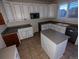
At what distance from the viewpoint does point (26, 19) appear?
10.9 feet

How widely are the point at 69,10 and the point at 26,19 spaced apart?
2791mm

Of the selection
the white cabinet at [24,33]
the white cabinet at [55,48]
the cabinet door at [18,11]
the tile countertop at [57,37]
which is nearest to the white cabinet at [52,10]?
the white cabinet at [24,33]

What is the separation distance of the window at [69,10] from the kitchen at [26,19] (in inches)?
8.7

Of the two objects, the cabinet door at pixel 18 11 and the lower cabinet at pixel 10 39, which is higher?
the cabinet door at pixel 18 11

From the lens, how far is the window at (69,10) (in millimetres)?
2824

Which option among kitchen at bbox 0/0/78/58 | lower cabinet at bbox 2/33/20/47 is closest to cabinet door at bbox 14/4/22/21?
kitchen at bbox 0/0/78/58

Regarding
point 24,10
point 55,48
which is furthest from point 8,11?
point 55,48

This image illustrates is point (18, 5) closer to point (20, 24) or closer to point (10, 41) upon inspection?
point (20, 24)

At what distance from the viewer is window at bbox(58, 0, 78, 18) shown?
2.82 metres

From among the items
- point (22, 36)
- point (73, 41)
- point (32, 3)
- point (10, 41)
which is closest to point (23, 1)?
point (32, 3)

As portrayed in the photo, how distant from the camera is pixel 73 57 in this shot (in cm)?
184

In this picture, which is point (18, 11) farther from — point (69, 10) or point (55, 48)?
point (69, 10)

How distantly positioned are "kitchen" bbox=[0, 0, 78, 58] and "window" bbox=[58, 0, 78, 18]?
0.22m

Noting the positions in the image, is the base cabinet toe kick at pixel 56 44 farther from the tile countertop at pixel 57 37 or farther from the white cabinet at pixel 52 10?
the white cabinet at pixel 52 10
